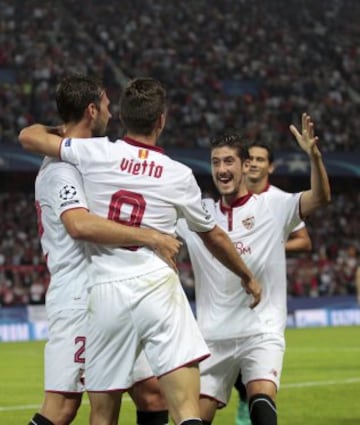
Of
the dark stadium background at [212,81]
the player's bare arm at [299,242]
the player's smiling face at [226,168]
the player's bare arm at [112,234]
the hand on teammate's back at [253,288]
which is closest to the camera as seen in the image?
the player's bare arm at [112,234]

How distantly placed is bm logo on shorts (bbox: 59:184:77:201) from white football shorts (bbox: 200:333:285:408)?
1.92 m

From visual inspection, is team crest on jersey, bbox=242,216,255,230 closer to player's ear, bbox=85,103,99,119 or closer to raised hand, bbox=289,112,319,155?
raised hand, bbox=289,112,319,155

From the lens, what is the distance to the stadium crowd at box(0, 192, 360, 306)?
2591 centimetres

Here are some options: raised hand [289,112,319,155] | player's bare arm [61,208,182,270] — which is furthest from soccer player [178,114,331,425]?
player's bare arm [61,208,182,270]

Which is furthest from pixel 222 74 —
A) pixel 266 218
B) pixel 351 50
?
pixel 266 218

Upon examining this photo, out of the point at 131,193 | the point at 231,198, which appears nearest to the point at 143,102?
the point at 131,193

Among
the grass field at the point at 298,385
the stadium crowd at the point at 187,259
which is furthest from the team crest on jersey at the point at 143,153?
the stadium crowd at the point at 187,259

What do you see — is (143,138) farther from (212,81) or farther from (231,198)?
(212,81)

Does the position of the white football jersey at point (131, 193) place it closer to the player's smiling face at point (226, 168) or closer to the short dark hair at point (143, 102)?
the short dark hair at point (143, 102)

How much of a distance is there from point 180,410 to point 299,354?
14426mm

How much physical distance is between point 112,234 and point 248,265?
200 cm

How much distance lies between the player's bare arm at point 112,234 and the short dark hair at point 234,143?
169cm

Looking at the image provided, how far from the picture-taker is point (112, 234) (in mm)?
5582

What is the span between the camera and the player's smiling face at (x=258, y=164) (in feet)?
28.8
